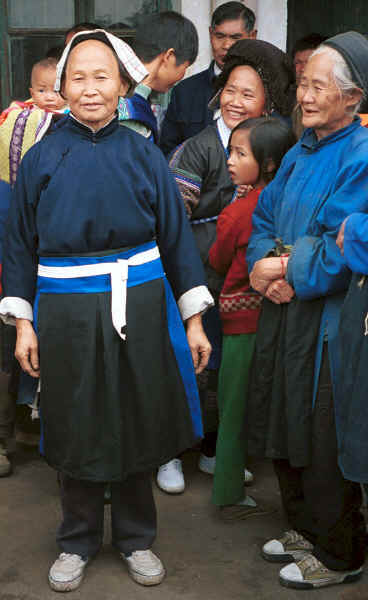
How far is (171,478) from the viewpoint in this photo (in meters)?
3.52

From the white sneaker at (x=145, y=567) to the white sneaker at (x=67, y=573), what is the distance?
18 centimetres

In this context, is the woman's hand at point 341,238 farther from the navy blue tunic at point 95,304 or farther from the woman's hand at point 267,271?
the navy blue tunic at point 95,304

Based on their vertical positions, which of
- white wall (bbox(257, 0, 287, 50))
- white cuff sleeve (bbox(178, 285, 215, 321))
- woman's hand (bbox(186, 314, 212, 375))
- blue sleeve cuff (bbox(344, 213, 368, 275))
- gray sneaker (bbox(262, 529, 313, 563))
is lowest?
gray sneaker (bbox(262, 529, 313, 563))

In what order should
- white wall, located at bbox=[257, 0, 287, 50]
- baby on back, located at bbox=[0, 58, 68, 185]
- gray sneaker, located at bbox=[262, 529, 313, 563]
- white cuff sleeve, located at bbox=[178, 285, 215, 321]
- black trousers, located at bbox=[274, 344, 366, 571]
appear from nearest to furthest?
black trousers, located at bbox=[274, 344, 366, 571] < white cuff sleeve, located at bbox=[178, 285, 215, 321] < gray sneaker, located at bbox=[262, 529, 313, 563] < baby on back, located at bbox=[0, 58, 68, 185] < white wall, located at bbox=[257, 0, 287, 50]

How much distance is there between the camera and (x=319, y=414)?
259 centimetres

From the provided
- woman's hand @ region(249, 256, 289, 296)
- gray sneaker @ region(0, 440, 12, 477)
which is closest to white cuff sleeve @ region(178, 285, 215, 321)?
woman's hand @ region(249, 256, 289, 296)

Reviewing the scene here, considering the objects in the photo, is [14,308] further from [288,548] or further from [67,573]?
[288,548]

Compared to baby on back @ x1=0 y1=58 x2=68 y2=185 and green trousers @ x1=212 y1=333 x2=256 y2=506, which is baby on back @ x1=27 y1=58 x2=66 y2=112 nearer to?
baby on back @ x1=0 y1=58 x2=68 y2=185

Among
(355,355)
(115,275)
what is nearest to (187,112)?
(115,275)

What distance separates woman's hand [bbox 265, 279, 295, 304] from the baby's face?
1.67m

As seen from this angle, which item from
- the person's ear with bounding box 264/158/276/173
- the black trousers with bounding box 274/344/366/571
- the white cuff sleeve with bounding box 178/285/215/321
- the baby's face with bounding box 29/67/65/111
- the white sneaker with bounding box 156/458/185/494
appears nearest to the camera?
the black trousers with bounding box 274/344/366/571

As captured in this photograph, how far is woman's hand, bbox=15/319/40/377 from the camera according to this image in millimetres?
2598

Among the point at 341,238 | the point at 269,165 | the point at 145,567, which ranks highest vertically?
the point at 269,165

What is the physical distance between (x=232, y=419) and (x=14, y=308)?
104 centimetres
